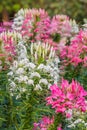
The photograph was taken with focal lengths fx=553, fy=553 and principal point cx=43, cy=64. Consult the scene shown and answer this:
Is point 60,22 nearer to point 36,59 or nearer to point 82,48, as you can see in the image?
point 82,48

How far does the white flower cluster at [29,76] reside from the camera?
13.0 ft

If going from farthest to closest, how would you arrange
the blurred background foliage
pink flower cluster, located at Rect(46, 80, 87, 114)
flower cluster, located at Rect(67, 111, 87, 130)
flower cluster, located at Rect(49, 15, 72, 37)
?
the blurred background foliage, flower cluster, located at Rect(49, 15, 72, 37), flower cluster, located at Rect(67, 111, 87, 130), pink flower cluster, located at Rect(46, 80, 87, 114)

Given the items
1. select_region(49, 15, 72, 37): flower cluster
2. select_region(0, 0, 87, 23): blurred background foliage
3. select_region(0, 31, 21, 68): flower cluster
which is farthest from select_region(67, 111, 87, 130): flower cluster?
select_region(0, 0, 87, 23): blurred background foliage

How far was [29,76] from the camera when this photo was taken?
13.1 ft

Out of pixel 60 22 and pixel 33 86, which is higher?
pixel 60 22

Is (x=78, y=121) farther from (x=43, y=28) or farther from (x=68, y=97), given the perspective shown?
(x=43, y=28)

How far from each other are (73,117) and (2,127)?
0.66 meters

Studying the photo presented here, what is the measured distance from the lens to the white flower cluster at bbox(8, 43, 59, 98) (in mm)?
3947

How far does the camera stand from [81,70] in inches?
193

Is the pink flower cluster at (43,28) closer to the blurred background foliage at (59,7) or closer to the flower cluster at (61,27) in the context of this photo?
the flower cluster at (61,27)

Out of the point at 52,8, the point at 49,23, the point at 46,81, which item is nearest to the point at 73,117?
the point at 46,81

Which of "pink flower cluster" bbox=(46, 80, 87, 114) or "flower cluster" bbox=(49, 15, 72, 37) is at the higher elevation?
"flower cluster" bbox=(49, 15, 72, 37)

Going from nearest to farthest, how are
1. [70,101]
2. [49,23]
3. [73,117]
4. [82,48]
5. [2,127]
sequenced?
[70,101], [73,117], [2,127], [82,48], [49,23]

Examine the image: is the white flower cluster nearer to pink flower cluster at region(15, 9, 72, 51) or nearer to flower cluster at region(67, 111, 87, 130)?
flower cluster at region(67, 111, 87, 130)
